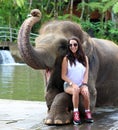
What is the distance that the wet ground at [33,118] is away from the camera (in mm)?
7098

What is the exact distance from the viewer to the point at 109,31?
3269 centimetres

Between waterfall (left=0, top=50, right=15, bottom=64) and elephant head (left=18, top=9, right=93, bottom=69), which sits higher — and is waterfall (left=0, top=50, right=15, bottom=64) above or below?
below

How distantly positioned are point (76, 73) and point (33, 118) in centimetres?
102

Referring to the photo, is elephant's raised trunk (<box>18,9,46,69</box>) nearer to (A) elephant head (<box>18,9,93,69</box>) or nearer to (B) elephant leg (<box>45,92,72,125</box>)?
(A) elephant head (<box>18,9,93,69</box>)

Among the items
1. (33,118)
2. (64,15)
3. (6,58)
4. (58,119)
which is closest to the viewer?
(58,119)

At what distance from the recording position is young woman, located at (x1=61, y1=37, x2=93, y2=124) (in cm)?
732

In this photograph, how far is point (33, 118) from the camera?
7.87 meters

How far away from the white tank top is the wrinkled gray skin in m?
0.19

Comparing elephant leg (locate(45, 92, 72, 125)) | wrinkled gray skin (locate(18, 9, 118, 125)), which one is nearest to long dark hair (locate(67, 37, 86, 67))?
wrinkled gray skin (locate(18, 9, 118, 125))

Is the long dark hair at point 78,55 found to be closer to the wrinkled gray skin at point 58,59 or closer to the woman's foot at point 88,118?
the wrinkled gray skin at point 58,59

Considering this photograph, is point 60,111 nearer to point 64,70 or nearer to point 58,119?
point 58,119

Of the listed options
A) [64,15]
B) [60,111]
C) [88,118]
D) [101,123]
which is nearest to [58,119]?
[60,111]

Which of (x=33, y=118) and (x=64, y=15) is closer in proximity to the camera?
(x=33, y=118)

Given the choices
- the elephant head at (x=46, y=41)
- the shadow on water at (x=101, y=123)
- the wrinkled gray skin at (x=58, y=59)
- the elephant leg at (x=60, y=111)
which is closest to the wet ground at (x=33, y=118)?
the shadow on water at (x=101, y=123)
